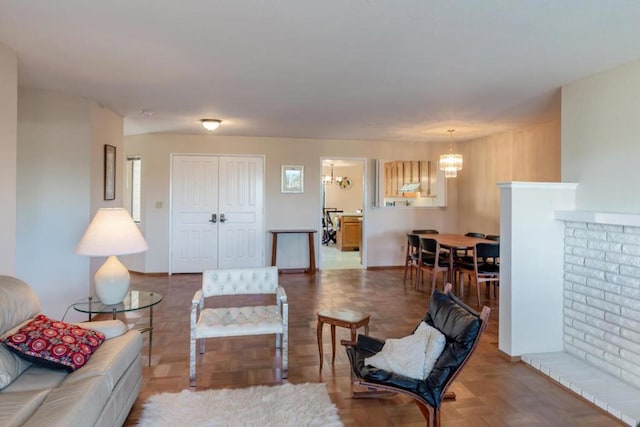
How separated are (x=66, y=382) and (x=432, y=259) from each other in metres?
4.72

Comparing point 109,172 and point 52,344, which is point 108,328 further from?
point 109,172

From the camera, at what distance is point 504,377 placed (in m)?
2.90

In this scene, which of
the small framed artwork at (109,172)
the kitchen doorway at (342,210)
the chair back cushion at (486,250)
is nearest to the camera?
the small framed artwork at (109,172)

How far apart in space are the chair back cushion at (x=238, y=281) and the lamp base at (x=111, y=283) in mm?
597

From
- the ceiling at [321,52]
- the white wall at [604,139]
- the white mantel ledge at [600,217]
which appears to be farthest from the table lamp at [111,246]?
the white wall at [604,139]

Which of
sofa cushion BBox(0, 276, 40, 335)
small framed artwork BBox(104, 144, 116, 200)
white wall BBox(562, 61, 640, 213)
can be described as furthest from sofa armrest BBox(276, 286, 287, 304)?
small framed artwork BBox(104, 144, 116, 200)

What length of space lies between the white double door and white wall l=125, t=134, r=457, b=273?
0.14 metres

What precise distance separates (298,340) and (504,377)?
67.3 inches

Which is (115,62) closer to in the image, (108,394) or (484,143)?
(108,394)

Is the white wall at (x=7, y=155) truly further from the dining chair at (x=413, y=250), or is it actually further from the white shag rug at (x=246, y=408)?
the dining chair at (x=413, y=250)

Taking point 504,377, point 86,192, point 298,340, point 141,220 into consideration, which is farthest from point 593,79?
point 141,220

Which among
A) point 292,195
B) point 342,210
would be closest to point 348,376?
point 292,195

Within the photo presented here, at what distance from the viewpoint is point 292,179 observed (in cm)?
696

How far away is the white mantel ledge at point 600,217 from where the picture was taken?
2.69 m
